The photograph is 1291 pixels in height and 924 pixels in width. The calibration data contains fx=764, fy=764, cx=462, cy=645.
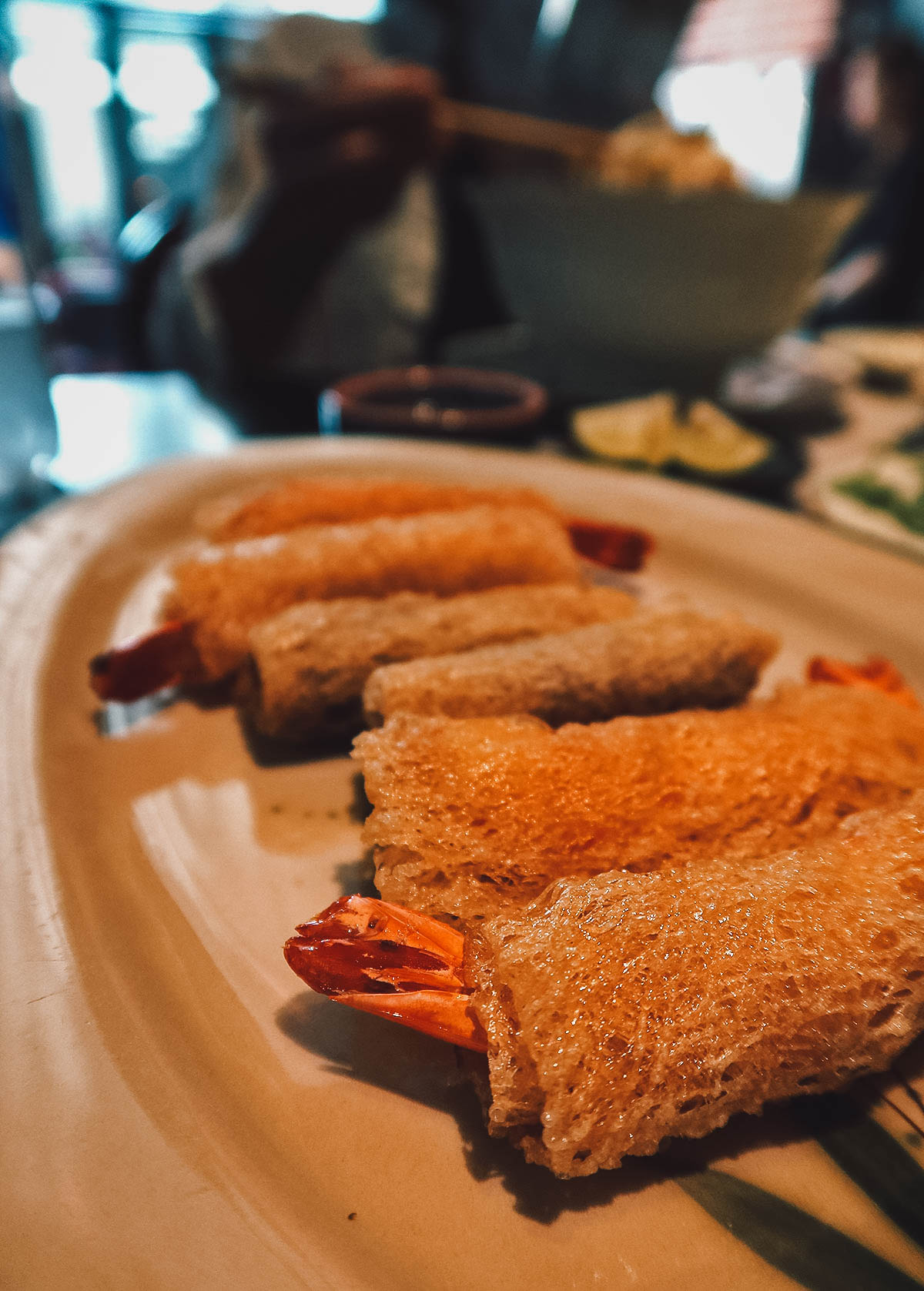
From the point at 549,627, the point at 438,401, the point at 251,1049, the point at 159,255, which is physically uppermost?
the point at 159,255

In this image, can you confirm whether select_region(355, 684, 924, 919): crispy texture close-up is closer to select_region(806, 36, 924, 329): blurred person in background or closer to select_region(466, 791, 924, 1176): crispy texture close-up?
select_region(466, 791, 924, 1176): crispy texture close-up

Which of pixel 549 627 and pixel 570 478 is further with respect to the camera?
pixel 570 478

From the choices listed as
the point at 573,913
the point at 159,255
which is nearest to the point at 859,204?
the point at 573,913

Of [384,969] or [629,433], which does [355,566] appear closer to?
[384,969]

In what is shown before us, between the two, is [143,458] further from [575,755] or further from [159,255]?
[159,255]

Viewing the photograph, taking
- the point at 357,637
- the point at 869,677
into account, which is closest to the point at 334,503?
the point at 357,637

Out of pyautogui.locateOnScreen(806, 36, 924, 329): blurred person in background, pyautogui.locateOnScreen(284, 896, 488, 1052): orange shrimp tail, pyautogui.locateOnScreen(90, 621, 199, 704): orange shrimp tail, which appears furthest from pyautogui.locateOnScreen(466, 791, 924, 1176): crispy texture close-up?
pyautogui.locateOnScreen(806, 36, 924, 329): blurred person in background
